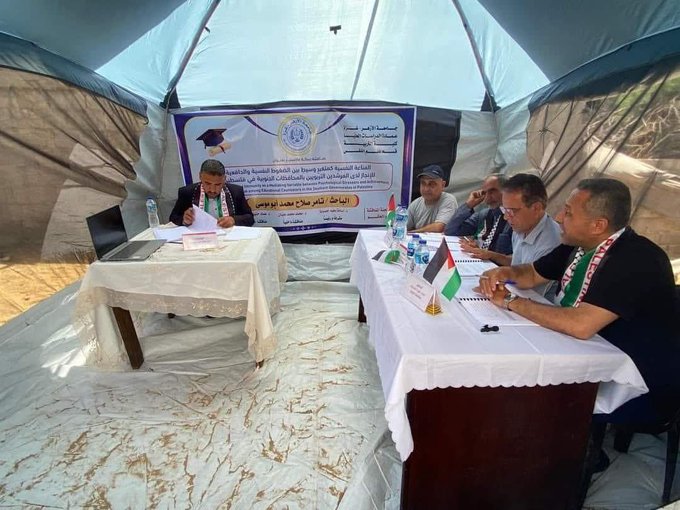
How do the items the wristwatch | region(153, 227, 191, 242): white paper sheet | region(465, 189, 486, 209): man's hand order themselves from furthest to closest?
1. region(465, 189, 486, 209): man's hand
2. region(153, 227, 191, 242): white paper sheet
3. the wristwatch

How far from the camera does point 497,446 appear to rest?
115 cm

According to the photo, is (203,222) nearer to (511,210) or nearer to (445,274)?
(445,274)

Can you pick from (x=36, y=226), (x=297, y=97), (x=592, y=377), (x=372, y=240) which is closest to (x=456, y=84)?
(x=297, y=97)

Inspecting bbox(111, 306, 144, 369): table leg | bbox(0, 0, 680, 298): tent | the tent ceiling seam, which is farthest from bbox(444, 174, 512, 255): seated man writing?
the tent ceiling seam

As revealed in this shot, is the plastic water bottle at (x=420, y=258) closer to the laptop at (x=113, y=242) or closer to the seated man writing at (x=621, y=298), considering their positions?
the seated man writing at (x=621, y=298)

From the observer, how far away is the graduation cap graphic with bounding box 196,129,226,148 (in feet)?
10.8

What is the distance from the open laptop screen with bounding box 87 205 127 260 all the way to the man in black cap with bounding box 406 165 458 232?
2.10 meters

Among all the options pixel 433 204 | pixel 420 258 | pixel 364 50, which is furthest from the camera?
pixel 364 50

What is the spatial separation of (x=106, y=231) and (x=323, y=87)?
2297mm

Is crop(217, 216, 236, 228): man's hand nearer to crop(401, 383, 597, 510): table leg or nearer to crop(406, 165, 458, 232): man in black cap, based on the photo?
crop(406, 165, 458, 232): man in black cap

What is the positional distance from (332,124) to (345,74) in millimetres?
454

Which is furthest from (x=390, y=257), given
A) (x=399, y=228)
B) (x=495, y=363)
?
(x=495, y=363)

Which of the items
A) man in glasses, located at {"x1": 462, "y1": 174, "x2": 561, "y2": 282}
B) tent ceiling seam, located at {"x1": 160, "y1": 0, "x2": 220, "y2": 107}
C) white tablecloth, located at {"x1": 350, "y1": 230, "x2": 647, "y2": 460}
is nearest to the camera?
white tablecloth, located at {"x1": 350, "y1": 230, "x2": 647, "y2": 460}

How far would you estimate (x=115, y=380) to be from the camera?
2031 millimetres
